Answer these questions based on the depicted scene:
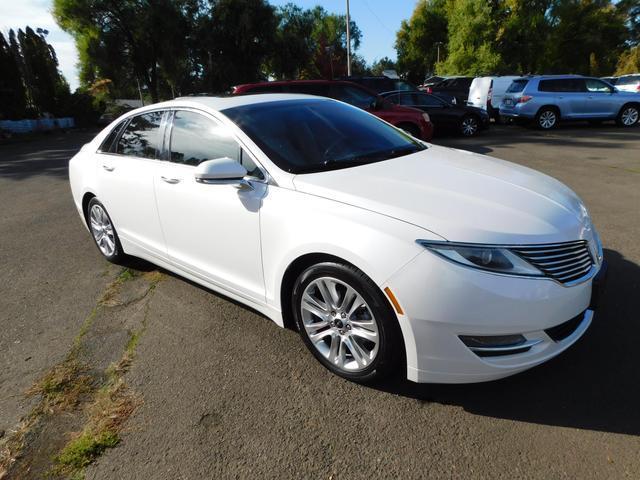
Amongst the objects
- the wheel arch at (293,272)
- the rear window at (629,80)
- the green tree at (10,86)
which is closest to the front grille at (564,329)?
the wheel arch at (293,272)

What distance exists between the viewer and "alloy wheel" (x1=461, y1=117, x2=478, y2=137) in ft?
44.6

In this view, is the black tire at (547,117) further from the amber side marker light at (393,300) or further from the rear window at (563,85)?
the amber side marker light at (393,300)

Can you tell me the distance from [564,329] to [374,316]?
956mm

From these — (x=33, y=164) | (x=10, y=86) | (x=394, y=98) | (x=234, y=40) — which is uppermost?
(x=234, y=40)

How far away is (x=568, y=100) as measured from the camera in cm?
1377

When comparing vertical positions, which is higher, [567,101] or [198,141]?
[198,141]

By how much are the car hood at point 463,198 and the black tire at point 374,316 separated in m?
0.35

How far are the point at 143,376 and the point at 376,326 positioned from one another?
1.46 metres

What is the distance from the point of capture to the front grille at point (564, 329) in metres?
2.20

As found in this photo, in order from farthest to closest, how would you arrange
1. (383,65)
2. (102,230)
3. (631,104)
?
(383,65)
(631,104)
(102,230)

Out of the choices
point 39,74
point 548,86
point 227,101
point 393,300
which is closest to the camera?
point 393,300

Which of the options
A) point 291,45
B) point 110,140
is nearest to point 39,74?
point 291,45

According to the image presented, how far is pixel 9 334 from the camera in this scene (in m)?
3.27

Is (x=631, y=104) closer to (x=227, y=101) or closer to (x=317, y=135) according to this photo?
(x=317, y=135)
